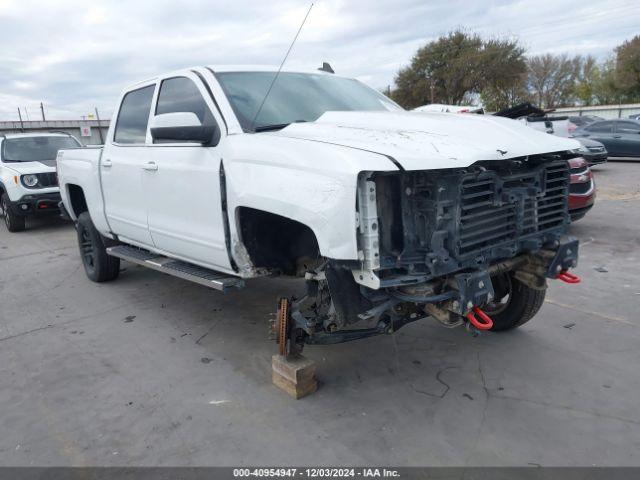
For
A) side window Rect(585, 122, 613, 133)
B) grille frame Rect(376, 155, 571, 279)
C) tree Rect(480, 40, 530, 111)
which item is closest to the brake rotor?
grille frame Rect(376, 155, 571, 279)

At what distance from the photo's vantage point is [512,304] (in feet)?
12.9

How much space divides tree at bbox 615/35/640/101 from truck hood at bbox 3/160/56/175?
48.6 meters

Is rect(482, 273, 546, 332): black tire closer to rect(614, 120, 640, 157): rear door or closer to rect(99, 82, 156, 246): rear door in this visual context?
rect(99, 82, 156, 246): rear door

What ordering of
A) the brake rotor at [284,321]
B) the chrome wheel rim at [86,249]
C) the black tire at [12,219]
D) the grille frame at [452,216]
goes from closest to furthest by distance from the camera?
the grille frame at [452,216] < the brake rotor at [284,321] < the chrome wheel rim at [86,249] < the black tire at [12,219]

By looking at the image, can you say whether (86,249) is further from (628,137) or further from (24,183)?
(628,137)

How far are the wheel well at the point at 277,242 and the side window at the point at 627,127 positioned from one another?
1530 centimetres

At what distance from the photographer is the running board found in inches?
136

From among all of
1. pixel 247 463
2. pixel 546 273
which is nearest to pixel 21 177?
pixel 247 463

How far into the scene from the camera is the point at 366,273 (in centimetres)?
253

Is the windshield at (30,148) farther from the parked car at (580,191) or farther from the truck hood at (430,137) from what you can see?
the parked car at (580,191)

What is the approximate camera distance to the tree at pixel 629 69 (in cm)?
4378

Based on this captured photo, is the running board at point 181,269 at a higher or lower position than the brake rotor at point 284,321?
higher

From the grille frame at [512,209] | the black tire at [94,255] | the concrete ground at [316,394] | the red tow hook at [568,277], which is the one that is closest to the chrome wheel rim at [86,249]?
the black tire at [94,255]

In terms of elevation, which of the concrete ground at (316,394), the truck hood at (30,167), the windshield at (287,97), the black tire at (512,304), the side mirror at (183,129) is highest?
the windshield at (287,97)
